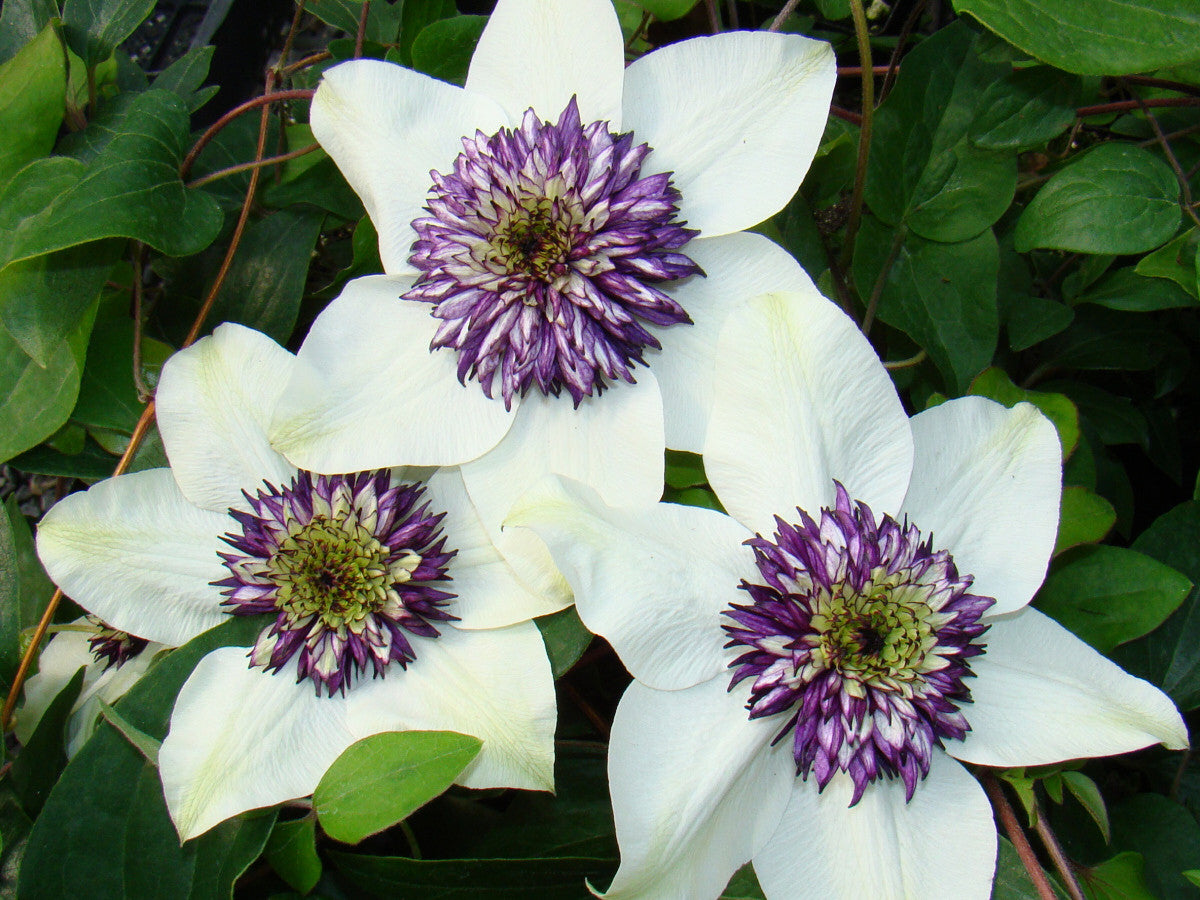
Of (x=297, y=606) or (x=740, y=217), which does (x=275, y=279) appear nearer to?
(x=297, y=606)

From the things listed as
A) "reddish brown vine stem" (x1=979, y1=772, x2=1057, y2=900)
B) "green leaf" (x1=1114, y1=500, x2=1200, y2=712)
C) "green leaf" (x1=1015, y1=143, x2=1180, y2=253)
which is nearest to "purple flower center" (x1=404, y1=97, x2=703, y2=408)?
"green leaf" (x1=1015, y1=143, x2=1180, y2=253)

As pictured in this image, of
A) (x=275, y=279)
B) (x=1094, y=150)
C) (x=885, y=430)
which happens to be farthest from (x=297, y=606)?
(x=1094, y=150)

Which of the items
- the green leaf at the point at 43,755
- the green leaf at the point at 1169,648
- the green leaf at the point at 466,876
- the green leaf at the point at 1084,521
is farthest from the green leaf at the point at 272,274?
the green leaf at the point at 1169,648

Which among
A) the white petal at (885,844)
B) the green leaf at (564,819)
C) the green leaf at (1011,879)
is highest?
the white petal at (885,844)

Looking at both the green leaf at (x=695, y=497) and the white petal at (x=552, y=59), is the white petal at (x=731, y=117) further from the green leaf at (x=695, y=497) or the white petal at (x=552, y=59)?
the green leaf at (x=695, y=497)

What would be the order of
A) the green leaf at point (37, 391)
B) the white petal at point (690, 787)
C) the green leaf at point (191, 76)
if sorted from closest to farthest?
the white petal at point (690, 787) < the green leaf at point (37, 391) < the green leaf at point (191, 76)

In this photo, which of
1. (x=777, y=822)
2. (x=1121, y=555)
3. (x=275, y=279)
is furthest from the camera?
(x=275, y=279)
